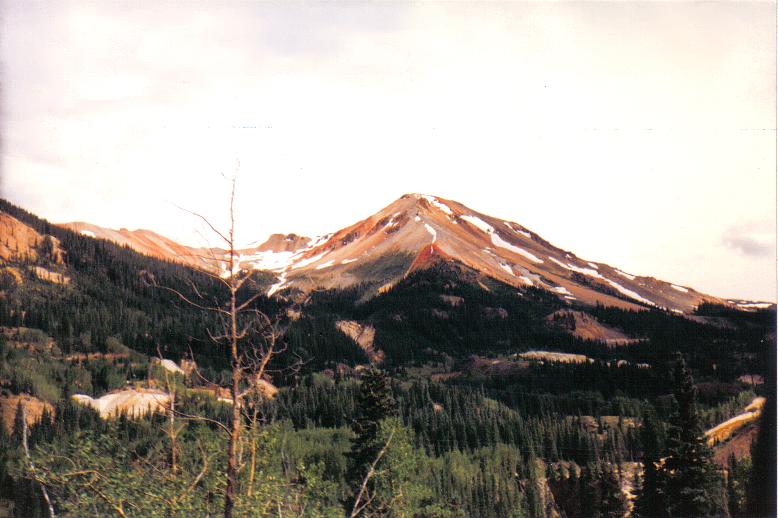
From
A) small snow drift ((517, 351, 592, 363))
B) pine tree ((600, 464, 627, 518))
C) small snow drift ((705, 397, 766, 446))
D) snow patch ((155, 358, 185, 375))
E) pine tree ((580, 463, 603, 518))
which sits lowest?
pine tree ((580, 463, 603, 518))

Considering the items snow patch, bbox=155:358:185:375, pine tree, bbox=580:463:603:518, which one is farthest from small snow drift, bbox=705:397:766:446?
snow patch, bbox=155:358:185:375

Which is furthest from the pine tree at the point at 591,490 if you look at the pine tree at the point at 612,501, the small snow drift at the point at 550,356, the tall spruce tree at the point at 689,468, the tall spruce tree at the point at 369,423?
the small snow drift at the point at 550,356

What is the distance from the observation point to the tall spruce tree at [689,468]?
1417 inches

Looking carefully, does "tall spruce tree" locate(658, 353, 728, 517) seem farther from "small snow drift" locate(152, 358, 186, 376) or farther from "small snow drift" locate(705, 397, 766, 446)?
"small snow drift" locate(152, 358, 186, 376)

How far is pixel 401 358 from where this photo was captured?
7603 inches

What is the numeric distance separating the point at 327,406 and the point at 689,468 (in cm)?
7274

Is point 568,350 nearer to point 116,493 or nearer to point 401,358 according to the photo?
point 401,358

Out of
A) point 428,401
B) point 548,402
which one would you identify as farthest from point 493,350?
point 428,401

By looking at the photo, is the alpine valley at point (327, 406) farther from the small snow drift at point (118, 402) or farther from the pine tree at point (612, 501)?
the small snow drift at point (118, 402)

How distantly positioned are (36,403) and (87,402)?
9951mm

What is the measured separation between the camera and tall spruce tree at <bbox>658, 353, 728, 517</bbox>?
36.0 meters

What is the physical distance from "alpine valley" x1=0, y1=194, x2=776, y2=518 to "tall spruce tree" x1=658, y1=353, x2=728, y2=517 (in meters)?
0.14

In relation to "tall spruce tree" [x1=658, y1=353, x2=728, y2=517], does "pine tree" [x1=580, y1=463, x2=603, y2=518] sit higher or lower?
lower

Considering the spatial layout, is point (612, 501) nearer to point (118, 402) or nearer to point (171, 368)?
point (118, 402)
